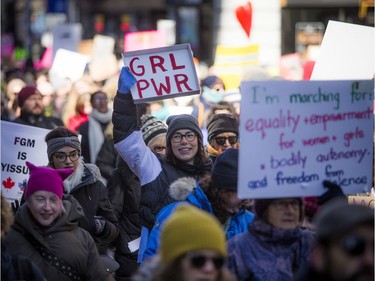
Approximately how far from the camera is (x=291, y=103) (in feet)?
20.2

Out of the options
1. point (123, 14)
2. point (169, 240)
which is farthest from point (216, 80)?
point (123, 14)

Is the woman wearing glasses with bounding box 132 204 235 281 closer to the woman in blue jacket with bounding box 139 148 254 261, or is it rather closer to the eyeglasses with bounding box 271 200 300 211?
the eyeglasses with bounding box 271 200 300 211

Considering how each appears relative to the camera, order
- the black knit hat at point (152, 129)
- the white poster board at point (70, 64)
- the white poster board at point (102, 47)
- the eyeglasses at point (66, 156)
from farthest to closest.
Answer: the white poster board at point (102, 47), the white poster board at point (70, 64), the black knit hat at point (152, 129), the eyeglasses at point (66, 156)

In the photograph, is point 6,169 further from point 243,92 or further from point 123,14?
point 123,14

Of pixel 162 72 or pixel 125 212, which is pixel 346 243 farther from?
pixel 125 212

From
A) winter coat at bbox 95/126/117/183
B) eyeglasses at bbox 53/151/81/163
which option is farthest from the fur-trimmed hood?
winter coat at bbox 95/126/117/183

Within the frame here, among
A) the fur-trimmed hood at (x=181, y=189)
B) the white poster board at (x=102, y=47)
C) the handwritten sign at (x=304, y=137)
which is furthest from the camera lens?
the white poster board at (x=102, y=47)

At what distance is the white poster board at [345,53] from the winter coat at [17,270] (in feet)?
10.4

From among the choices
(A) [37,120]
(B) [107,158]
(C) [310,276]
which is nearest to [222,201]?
(C) [310,276]

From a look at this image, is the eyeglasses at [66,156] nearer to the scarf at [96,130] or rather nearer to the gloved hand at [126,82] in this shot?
the gloved hand at [126,82]

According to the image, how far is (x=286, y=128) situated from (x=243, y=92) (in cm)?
28

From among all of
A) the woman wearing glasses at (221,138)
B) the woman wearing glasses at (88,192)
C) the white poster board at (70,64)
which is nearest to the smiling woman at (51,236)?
the woman wearing glasses at (88,192)

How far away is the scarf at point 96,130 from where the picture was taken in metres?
13.3

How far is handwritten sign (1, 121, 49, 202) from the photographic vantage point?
30.7 feet
